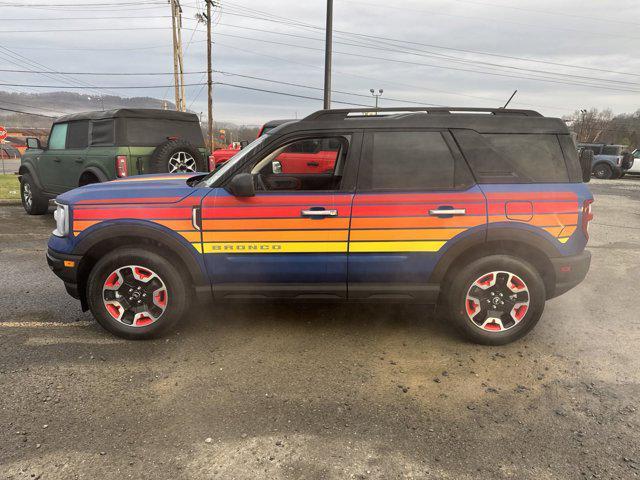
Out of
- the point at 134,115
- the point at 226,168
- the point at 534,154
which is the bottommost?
the point at 226,168

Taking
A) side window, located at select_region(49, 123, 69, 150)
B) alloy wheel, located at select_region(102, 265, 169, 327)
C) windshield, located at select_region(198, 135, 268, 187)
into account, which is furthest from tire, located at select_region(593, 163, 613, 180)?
alloy wheel, located at select_region(102, 265, 169, 327)

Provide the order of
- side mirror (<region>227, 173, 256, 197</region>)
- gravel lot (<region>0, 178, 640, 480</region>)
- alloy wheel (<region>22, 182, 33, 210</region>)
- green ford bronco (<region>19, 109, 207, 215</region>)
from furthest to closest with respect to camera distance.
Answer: alloy wheel (<region>22, 182, 33, 210</region>) → green ford bronco (<region>19, 109, 207, 215</region>) → side mirror (<region>227, 173, 256, 197</region>) → gravel lot (<region>0, 178, 640, 480</region>)

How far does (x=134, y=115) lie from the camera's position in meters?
8.01

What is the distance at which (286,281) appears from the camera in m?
3.63

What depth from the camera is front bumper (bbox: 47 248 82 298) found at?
3658 mm

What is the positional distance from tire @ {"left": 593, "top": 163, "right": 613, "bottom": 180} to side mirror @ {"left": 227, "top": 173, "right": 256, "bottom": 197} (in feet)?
87.9

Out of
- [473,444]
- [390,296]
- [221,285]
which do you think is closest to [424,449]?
Answer: [473,444]

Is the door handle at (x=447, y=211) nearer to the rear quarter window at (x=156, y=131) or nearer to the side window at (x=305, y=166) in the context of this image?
the side window at (x=305, y=166)

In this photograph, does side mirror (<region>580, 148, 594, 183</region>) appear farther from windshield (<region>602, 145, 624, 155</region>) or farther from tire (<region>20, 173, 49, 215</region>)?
windshield (<region>602, 145, 624, 155</region>)

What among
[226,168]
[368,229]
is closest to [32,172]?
[226,168]

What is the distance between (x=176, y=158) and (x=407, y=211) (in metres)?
5.56

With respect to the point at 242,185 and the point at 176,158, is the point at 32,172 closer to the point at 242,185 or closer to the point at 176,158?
the point at 176,158

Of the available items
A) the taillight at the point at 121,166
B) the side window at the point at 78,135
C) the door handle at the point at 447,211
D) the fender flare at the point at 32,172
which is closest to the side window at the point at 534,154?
the door handle at the point at 447,211

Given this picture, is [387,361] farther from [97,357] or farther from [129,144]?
[129,144]
